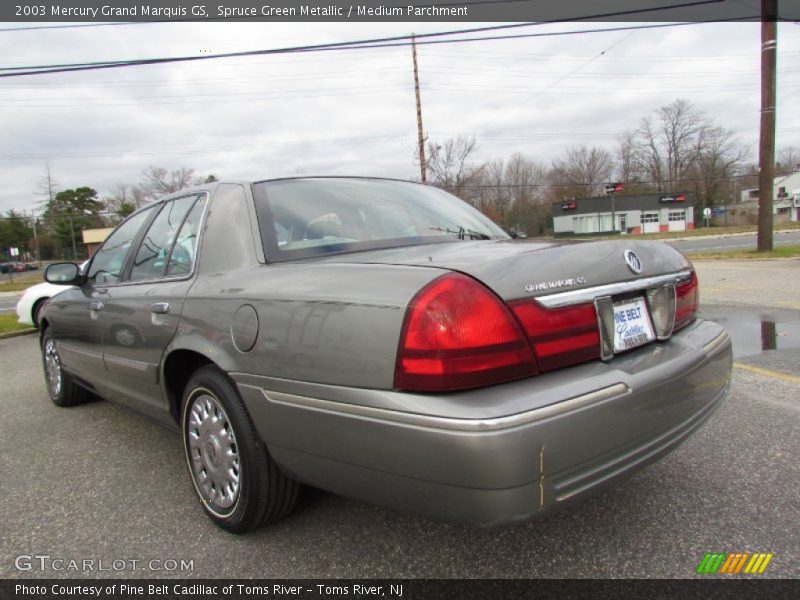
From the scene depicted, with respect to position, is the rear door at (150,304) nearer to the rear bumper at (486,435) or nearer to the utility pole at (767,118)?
the rear bumper at (486,435)

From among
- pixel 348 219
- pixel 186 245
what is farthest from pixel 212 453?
pixel 348 219

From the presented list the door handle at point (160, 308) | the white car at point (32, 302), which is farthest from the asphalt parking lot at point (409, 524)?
the white car at point (32, 302)

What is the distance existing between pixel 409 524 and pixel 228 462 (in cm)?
81

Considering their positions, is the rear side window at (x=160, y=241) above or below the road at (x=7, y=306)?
above

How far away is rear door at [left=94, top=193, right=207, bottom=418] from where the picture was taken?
259cm

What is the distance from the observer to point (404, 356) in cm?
160

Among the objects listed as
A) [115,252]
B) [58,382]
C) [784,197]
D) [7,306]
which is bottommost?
[7,306]

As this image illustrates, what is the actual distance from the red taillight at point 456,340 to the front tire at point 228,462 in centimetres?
82

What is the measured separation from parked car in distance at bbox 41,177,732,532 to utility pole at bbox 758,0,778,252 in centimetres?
1484

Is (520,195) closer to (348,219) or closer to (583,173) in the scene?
(583,173)

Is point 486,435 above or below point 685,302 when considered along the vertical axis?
below

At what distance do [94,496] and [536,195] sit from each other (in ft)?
227

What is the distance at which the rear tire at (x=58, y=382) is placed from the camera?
14.0ft
